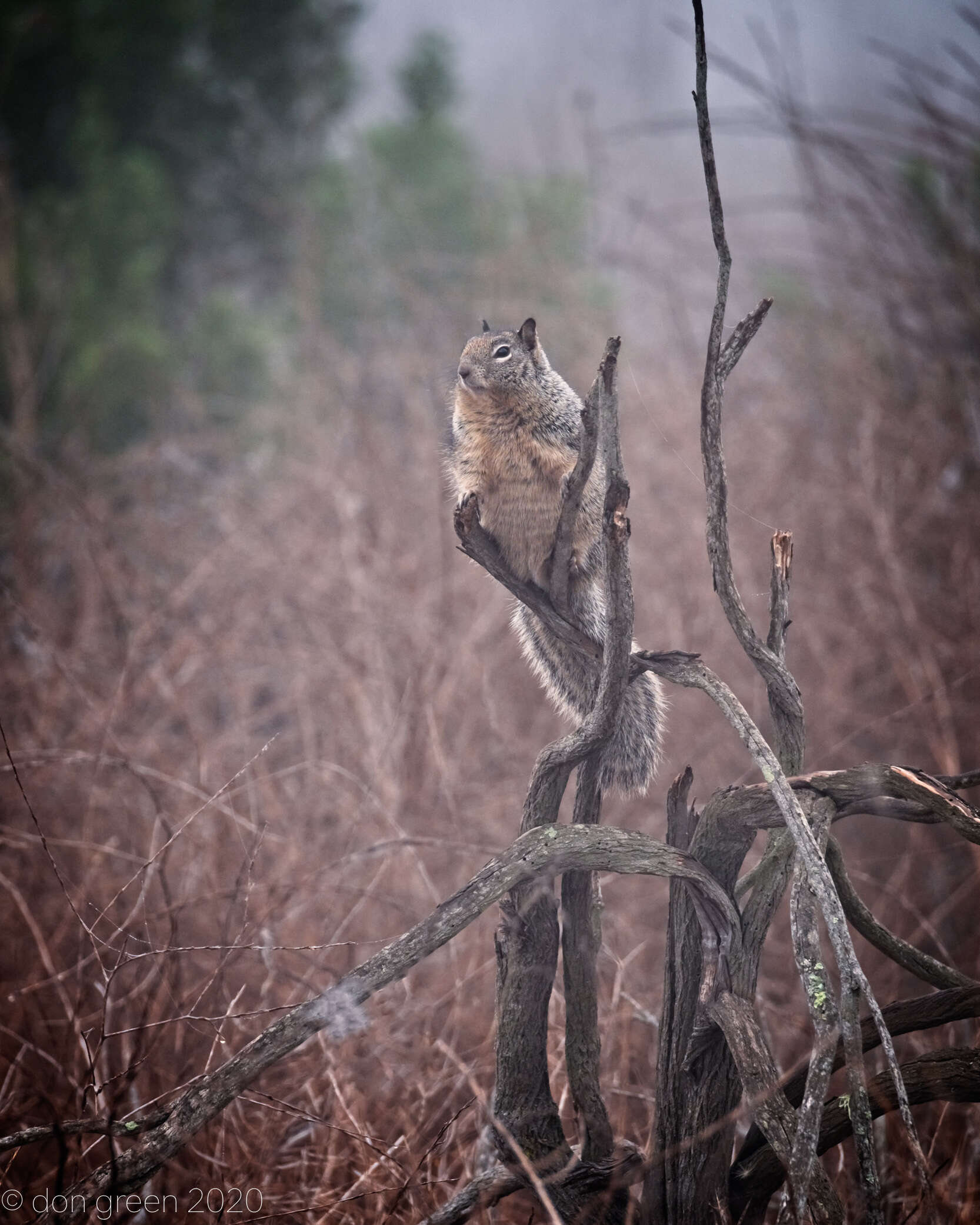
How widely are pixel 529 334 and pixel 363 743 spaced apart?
226cm

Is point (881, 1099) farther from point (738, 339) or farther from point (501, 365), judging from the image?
point (501, 365)

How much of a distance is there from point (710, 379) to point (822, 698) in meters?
2.76

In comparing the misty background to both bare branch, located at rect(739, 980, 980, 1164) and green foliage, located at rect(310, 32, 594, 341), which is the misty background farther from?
bare branch, located at rect(739, 980, 980, 1164)

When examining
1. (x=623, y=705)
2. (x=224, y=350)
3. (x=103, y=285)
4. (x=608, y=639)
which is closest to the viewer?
(x=608, y=639)

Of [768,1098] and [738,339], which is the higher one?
[738,339]

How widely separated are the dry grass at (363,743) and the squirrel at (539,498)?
20cm

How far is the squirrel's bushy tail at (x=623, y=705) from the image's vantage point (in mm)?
1658

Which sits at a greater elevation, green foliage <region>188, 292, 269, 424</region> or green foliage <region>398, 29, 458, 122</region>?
green foliage <region>398, 29, 458, 122</region>

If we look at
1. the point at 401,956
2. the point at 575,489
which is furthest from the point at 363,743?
the point at 401,956

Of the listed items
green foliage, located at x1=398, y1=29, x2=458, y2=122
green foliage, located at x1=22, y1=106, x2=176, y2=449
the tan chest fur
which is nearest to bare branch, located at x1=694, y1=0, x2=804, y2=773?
the tan chest fur

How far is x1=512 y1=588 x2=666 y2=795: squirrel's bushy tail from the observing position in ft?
5.44

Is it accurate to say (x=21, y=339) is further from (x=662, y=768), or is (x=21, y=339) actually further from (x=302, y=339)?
(x=662, y=768)

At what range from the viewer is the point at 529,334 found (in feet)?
6.41

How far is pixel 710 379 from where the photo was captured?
47.0 inches
